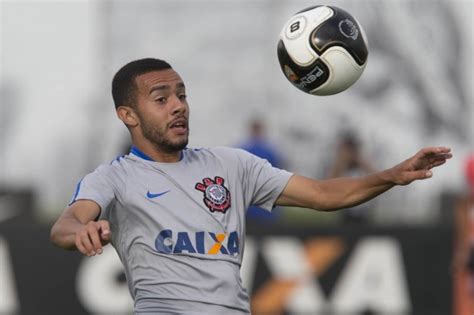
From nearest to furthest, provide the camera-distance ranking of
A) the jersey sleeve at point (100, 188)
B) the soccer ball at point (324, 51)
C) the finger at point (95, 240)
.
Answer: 1. the finger at point (95, 240)
2. the jersey sleeve at point (100, 188)
3. the soccer ball at point (324, 51)

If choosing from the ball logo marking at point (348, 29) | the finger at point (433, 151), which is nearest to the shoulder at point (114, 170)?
the ball logo marking at point (348, 29)

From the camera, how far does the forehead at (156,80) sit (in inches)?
237

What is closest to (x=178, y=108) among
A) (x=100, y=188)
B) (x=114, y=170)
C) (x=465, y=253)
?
(x=114, y=170)

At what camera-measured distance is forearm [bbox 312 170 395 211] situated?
618cm

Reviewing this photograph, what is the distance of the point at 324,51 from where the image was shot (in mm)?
6328

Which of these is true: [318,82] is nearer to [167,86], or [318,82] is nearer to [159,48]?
[167,86]

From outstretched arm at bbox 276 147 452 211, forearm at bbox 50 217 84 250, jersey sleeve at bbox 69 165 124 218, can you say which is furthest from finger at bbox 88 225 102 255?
outstretched arm at bbox 276 147 452 211

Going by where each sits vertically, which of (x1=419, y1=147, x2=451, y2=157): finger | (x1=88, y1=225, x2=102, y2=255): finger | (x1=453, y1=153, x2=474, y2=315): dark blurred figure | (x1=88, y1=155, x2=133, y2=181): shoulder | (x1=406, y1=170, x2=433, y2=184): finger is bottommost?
(x1=453, y1=153, x2=474, y2=315): dark blurred figure

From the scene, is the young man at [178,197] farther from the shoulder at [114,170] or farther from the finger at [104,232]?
the finger at [104,232]

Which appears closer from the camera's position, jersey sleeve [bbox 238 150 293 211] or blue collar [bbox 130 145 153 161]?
blue collar [bbox 130 145 153 161]

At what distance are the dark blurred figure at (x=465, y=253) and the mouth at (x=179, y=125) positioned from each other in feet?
16.9

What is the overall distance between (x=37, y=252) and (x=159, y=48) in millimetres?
8103

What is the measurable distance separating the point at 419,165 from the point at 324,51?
0.83 meters

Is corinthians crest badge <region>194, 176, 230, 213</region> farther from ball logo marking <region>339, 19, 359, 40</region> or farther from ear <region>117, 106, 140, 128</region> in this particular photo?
ball logo marking <region>339, 19, 359, 40</region>
